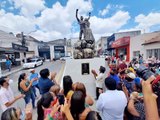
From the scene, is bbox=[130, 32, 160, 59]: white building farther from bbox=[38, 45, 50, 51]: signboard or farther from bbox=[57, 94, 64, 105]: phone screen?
bbox=[38, 45, 50, 51]: signboard

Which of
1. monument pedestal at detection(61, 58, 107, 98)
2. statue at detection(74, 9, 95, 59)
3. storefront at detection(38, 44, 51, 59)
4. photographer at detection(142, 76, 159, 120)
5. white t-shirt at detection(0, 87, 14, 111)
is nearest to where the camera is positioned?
photographer at detection(142, 76, 159, 120)

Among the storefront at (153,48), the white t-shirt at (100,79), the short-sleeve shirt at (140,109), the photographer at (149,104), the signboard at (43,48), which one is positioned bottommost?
the white t-shirt at (100,79)

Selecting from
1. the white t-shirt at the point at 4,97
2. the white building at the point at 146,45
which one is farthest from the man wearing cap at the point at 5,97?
the white building at the point at 146,45

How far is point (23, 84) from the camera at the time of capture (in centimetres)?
491

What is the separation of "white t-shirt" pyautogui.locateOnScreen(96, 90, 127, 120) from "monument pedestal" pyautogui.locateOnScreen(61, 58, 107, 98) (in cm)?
455

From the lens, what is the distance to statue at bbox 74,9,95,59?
771 cm

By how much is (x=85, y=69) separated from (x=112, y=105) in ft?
15.7

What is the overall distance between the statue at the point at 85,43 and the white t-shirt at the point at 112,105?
4992 millimetres

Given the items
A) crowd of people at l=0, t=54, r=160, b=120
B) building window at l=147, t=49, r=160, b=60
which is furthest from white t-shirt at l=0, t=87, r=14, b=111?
building window at l=147, t=49, r=160, b=60

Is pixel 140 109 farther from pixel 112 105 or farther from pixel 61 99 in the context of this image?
pixel 61 99

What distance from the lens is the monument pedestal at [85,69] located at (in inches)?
289

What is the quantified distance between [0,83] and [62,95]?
4.81ft

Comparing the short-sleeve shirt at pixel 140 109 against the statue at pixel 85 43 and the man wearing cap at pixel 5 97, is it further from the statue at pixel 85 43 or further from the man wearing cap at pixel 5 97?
the statue at pixel 85 43

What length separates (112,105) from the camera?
8.75 feet
